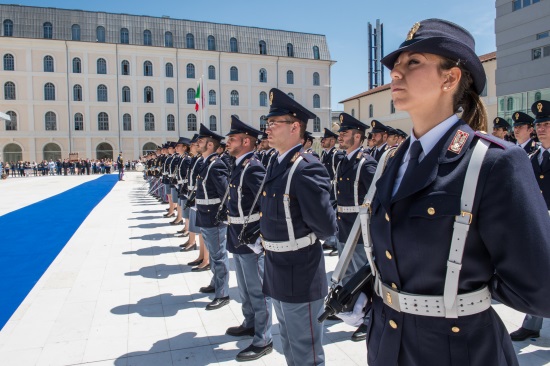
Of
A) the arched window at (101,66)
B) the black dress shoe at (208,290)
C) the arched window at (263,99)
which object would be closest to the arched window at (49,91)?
the arched window at (101,66)

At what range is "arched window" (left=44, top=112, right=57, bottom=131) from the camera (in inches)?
1838

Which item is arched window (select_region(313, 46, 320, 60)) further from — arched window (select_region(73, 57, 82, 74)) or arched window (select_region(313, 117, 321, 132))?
arched window (select_region(73, 57, 82, 74))

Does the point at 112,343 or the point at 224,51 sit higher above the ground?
the point at 224,51

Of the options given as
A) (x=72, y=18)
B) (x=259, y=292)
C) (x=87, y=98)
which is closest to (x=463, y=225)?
(x=259, y=292)

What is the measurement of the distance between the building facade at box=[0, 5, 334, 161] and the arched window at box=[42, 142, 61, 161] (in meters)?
0.12

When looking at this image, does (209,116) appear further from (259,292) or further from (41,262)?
(259,292)

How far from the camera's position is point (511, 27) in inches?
1047

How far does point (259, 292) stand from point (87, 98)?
163 ft

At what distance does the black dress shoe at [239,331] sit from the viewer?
4.72 m

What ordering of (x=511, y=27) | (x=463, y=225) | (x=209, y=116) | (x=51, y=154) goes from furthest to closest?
(x=209, y=116)
(x=51, y=154)
(x=511, y=27)
(x=463, y=225)

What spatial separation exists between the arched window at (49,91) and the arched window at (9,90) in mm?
3159

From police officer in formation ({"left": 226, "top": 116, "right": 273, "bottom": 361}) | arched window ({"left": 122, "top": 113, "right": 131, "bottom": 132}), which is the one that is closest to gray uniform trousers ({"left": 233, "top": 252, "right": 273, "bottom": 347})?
police officer in formation ({"left": 226, "top": 116, "right": 273, "bottom": 361})

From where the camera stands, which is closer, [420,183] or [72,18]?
[420,183]

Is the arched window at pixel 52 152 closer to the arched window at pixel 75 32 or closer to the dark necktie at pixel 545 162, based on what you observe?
the arched window at pixel 75 32
